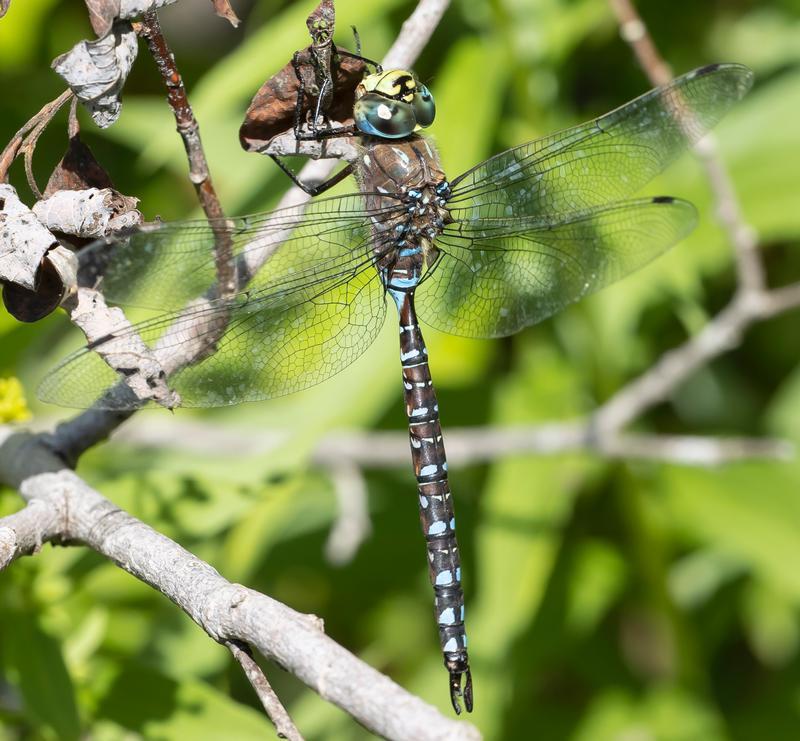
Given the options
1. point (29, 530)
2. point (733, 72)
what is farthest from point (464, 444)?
point (29, 530)

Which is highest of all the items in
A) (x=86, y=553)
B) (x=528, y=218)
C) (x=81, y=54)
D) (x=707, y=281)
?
(x=707, y=281)

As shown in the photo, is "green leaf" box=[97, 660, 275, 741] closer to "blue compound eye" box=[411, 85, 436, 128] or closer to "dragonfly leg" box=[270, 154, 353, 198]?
"dragonfly leg" box=[270, 154, 353, 198]

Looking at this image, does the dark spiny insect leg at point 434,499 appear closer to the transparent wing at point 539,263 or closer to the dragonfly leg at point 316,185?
the transparent wing at point 539,263

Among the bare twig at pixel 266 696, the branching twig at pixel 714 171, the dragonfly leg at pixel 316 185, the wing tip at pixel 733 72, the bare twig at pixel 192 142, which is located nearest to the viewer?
the bare twig at pixel 266 696

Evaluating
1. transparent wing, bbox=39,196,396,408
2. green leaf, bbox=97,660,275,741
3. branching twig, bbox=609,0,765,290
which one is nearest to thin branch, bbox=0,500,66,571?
transparent wing, bbox=39,196,396,408

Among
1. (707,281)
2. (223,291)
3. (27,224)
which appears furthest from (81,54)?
(707,281)

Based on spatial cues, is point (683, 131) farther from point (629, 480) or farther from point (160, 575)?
point (160, 575)

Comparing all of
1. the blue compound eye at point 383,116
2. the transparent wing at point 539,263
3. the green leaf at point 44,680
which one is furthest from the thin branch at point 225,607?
the transparent wing at point 539,263
